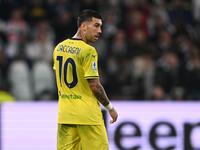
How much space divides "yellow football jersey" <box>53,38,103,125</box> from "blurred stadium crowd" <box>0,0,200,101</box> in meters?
3.94

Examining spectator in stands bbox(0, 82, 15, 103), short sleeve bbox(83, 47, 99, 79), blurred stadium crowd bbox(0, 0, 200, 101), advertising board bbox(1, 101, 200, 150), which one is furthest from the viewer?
blurred stadium crowd bbox(0, 0, 200, 101)

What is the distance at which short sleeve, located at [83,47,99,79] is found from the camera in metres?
3.78

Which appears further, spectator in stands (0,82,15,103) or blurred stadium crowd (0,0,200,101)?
blurred stadium crowd (0,0,200,101)

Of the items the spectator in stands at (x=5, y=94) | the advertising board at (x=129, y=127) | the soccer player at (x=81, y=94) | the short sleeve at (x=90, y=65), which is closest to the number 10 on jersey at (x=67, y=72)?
the soccer player at (x=81, y=94)

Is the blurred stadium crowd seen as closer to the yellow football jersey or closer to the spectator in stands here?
the spectator in stands

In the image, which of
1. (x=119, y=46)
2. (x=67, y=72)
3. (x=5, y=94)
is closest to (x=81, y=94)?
(x=67, y=72)

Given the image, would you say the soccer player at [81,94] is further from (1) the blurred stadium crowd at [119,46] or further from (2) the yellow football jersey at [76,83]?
(1) the blurred stadium crowd at [119,46]

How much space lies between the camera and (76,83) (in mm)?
3916

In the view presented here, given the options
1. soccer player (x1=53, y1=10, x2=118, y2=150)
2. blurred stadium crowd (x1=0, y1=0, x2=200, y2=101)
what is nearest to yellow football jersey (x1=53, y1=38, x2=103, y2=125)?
soccer player (x1=53, y1=10, x2=118, y2=150)

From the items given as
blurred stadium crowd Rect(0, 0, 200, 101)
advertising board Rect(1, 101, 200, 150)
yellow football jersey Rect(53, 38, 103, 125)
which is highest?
blurred stadium crowd Rect(0, 0, 200, 101)

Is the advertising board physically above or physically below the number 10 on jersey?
below

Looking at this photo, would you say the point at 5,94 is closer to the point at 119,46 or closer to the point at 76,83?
the point at 119,46

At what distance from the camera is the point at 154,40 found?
31.4 ft

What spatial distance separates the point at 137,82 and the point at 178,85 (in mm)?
855
